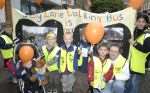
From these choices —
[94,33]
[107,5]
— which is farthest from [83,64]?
[107,5]

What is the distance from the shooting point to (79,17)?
29.0 ft

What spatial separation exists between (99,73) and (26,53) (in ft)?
4.24

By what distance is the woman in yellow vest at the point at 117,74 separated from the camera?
8062 millimetres

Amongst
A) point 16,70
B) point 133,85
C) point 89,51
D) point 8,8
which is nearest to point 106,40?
point 89,51

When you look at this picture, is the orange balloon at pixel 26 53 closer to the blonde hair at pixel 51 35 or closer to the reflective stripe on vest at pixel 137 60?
the blonde hair at pixel 51 35

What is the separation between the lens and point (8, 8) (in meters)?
16.4

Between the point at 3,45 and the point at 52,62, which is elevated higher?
the point at 3,45

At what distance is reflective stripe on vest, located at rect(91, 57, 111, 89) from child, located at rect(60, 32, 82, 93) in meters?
0.40

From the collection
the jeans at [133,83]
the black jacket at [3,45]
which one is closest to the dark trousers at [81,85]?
the jeans at [133,83]

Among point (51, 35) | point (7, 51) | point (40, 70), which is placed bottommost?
point (40, 70)

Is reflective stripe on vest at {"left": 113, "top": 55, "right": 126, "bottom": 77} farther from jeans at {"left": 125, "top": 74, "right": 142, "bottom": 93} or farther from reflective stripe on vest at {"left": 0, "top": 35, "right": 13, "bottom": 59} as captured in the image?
reflective stripe on vest at {"left": 0, "top": 35, "right": 13, "bottom": 59}

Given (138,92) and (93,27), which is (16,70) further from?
(138,92)

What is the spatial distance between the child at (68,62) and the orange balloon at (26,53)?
635 millimetres

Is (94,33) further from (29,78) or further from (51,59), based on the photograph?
(29,78)
